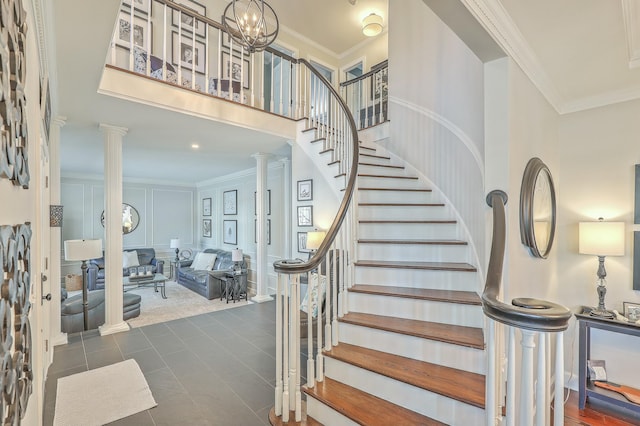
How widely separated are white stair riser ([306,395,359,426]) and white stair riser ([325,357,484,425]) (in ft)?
0.71

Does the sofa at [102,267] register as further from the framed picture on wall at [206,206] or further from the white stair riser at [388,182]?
the white stair riser at [388,182]

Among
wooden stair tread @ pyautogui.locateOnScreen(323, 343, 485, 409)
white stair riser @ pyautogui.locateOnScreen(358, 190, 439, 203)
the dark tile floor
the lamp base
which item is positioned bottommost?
the dark tile floor

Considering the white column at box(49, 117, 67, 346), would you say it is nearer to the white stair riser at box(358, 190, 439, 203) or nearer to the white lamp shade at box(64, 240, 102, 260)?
the white lamp shade at box(64, 240, 102, 260)

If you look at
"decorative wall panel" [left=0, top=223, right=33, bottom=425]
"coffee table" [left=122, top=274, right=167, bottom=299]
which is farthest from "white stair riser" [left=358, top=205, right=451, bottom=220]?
"coffee table" [left=122, top=274, right=167, bottom=299]

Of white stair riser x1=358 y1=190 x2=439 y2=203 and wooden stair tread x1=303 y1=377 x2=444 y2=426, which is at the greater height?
white stair riser x1=358 y1=190 x2=439 y2=203

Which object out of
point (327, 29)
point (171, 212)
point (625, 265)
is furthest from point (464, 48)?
point (171, 212)

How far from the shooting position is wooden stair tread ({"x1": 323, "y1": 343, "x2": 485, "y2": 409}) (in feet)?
5.46

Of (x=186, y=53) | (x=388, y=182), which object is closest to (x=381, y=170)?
(x=388, y=182)

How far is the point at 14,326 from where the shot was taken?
2.78ft

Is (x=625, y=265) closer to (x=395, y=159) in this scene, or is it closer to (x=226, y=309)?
(x=395, y=159)

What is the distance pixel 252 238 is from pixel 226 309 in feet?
7.05

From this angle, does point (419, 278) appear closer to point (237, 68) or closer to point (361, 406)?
point (361, 406)

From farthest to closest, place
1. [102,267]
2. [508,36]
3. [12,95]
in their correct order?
[102,267] → [508,36] → [12,95]

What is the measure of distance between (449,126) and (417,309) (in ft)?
6.51
